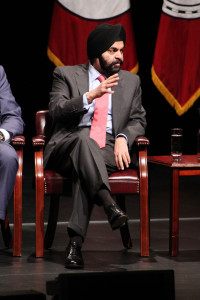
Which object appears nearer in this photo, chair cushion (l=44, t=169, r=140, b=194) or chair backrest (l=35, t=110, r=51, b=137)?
chair cushion (l=44, t=169, r=140, b=194)

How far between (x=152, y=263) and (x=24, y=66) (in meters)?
4.15

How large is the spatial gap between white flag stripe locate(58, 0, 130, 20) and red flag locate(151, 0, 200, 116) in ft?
1.52

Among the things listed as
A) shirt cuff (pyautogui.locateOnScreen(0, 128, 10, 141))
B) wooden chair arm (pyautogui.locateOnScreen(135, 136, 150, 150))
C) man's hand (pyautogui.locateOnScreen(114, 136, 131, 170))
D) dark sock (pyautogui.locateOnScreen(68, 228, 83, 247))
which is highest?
shirt cuff (pyautogui.locateOnScreen(0, 128, 10, 141))

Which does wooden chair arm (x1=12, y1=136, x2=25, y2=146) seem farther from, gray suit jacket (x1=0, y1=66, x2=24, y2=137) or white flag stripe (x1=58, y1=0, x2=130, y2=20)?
white flag stripe (x1=58, y1=0, x2=130, y2=20)

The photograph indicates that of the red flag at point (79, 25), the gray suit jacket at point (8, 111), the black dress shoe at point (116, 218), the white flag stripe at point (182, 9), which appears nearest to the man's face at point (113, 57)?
the gray suit jacket at point (8, 111)

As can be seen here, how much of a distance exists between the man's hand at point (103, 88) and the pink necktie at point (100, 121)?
215mm

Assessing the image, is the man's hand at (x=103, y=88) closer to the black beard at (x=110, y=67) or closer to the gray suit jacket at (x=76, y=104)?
the gray suit jacket at (x=76, y=104)

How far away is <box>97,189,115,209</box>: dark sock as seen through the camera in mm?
3158

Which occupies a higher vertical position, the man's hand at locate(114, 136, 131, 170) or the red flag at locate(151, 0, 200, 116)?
the red flag at locate(151, 0, 200, 116)

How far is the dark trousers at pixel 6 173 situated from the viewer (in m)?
3.28

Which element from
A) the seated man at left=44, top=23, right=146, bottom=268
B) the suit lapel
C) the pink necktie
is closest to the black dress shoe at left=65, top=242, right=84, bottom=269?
the seated man at left=44, top=23, right=146, bottom=268

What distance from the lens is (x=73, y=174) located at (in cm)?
333

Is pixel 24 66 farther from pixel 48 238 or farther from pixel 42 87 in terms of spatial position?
pixel 48 238

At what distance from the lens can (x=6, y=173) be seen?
10.8 feet
